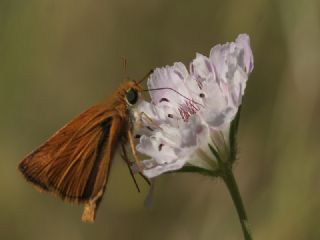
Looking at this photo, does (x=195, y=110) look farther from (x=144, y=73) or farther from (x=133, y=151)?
(x=144, y=73)

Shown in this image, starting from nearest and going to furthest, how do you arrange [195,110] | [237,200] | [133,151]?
[237,200], [133,151], [195,110]

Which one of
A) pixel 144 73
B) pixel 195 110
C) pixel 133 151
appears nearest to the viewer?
pixel 133 151

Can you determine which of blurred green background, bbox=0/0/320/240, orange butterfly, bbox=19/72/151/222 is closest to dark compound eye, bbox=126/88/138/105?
orange butterfly, bbox=19/72/151/222

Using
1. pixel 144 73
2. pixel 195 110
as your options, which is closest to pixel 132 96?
pixel 195 110

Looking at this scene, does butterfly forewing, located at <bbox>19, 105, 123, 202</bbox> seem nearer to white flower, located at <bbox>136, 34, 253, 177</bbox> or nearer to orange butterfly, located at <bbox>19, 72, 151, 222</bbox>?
orange butterfly, located at <bbox>19, 72, 151, 222</bbox>

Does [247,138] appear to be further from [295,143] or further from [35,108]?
[35,108]

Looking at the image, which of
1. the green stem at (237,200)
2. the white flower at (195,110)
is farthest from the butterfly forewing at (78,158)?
the green stem at (237,200)
